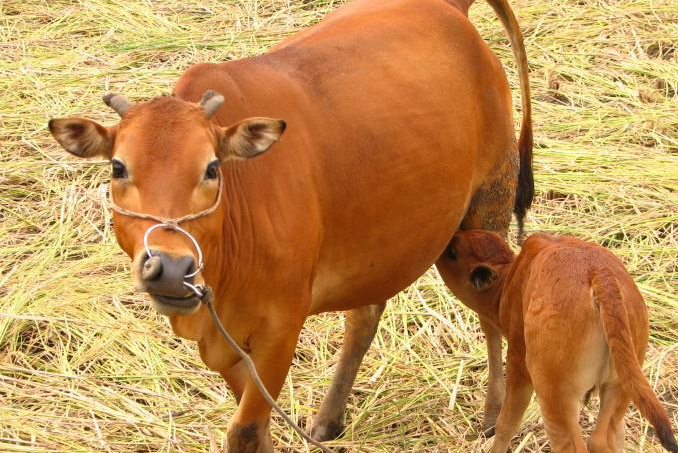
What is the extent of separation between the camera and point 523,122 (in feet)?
23.0

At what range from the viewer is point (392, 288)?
19.9 ft

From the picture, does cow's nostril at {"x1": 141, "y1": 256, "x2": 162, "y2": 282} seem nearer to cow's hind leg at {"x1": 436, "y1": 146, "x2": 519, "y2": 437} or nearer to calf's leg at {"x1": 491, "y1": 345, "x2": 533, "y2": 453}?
calf's leg at {"x1": 491, "y1": 345, "x2": 533, "y2": 453}

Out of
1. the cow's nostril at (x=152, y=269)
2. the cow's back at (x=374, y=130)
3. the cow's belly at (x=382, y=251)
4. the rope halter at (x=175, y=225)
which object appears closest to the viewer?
the cow's nostril at (x=152, y=269)

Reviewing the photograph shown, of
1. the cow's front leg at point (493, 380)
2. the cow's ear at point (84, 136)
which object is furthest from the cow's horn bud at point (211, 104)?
the cow's front leg at point (493, 380)

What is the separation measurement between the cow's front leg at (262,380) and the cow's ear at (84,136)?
1.04 meters

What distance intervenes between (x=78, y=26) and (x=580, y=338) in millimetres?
7270

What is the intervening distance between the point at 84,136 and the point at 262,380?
1323 mm

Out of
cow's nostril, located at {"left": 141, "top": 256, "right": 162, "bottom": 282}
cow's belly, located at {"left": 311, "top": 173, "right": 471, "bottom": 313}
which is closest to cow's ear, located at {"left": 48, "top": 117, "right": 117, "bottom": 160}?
cow's nostril, located at {"left": 141, "top": 256, "right": 162, "bottom": 282}

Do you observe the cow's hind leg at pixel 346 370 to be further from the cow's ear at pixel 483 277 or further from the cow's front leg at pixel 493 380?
the cow's ear at pixel 483 277

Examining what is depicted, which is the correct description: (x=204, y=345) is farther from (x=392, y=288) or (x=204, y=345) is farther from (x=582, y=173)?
(x=582, y=173)

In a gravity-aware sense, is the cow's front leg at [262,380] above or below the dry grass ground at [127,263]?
above

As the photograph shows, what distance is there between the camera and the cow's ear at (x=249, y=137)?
4.72 meters

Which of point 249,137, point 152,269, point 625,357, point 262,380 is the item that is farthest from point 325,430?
point 152,269

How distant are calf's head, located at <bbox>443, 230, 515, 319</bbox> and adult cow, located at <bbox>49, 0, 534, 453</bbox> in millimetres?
194
